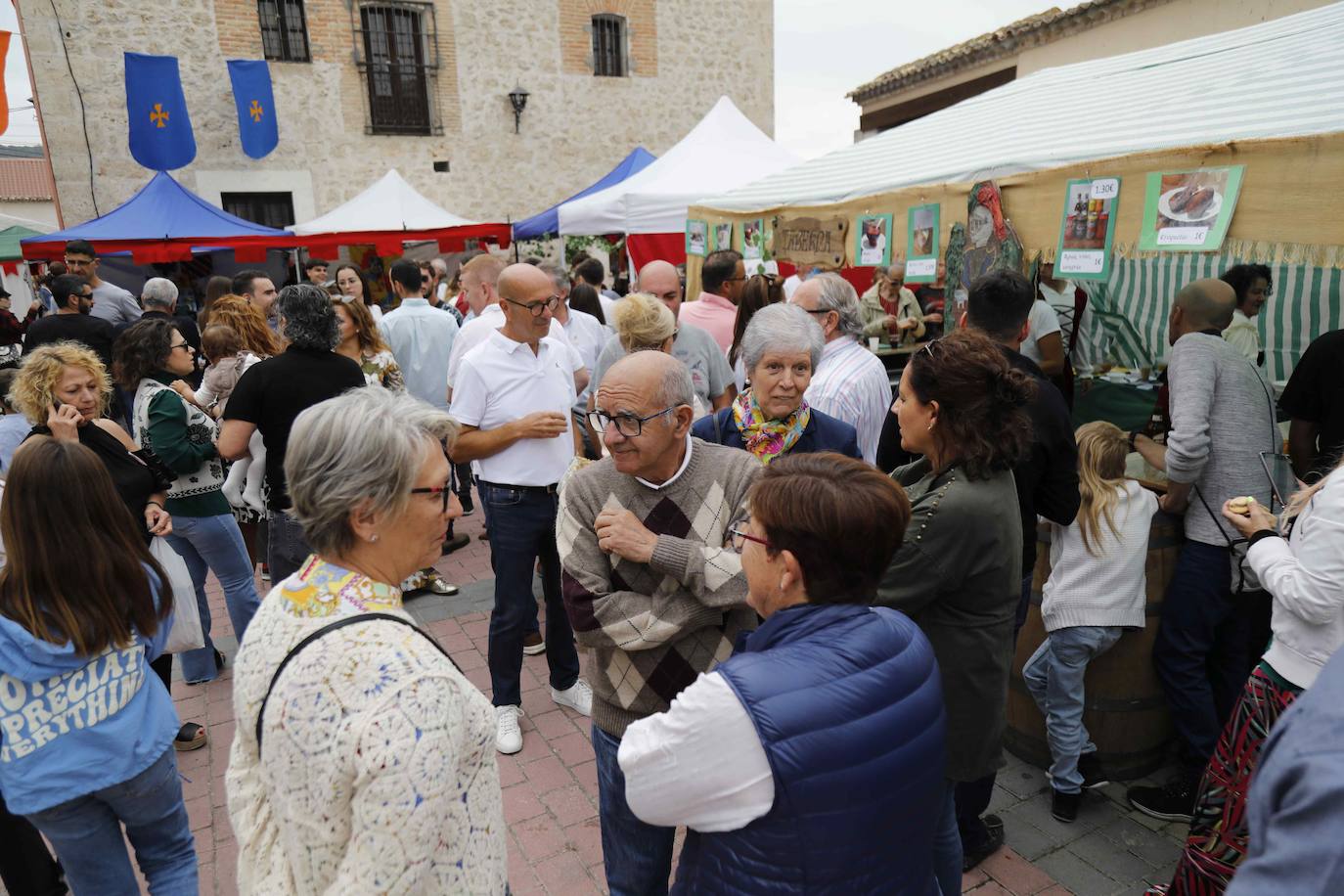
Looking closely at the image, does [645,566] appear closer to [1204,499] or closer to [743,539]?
[743,539]

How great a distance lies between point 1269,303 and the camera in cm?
377

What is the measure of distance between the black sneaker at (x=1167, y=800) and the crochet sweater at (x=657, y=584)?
2075mm

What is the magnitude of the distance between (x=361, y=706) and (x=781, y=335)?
6.72 ft

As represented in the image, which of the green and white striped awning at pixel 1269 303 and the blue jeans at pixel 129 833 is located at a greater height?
the green and white striped awning at pixel 1269 303

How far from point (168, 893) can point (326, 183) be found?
666 inches

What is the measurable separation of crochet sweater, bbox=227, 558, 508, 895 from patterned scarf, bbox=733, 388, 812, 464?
1.69 metres

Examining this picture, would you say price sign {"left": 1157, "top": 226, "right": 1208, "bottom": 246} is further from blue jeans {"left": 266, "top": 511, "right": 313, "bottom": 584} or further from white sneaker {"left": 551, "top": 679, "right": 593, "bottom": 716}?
blue jeans {"left": 266, "top": 511, "right": 313, "bottom": 584}

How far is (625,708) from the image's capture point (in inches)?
80.4

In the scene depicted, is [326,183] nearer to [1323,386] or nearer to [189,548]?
[189,548]

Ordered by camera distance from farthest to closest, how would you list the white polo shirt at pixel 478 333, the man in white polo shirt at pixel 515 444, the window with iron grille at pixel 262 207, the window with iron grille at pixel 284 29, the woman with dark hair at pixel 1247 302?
the window with iron grille at pixel 262 207, the window with iron grille at pixel 284 29, the white polo shirt at pixel 478 333, the woman with dark hair at pixel 1247 302, the man in white polo shirt at pixel 515 444

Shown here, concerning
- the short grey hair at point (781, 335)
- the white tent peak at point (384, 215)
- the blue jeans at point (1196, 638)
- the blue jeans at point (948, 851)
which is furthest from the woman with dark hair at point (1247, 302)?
the white tent peak at point (384, 215)

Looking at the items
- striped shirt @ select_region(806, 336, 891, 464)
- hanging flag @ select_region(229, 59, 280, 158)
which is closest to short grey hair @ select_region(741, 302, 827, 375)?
striped shirt @ select_region(806, 336, 891, 464)

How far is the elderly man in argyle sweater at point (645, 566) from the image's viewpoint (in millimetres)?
1919

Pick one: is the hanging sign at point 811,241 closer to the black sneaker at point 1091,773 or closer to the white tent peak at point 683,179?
the black sneaker at point 1091,773
